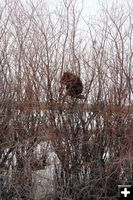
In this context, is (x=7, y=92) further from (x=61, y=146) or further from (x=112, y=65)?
(x=112, y=65)

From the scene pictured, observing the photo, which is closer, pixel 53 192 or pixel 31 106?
pixel 53 192

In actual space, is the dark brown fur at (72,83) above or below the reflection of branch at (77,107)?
above

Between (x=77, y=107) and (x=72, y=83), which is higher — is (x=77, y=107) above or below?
below

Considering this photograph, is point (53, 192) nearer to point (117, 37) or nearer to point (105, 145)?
point (105, 145)

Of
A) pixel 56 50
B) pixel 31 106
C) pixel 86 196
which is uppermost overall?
pixel 56 50

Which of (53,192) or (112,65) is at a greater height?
(112,65)

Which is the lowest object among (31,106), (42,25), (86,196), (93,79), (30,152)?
(86,196)

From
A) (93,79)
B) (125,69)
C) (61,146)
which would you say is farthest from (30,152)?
(125,69)

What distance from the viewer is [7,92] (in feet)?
24.1

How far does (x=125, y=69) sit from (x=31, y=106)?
1.67 metres

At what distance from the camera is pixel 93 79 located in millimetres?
6918

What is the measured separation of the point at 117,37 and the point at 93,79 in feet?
2.59

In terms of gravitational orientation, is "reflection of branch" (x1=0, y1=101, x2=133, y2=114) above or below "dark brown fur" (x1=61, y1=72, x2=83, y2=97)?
below

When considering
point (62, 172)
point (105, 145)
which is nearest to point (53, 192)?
point (62, 172)
